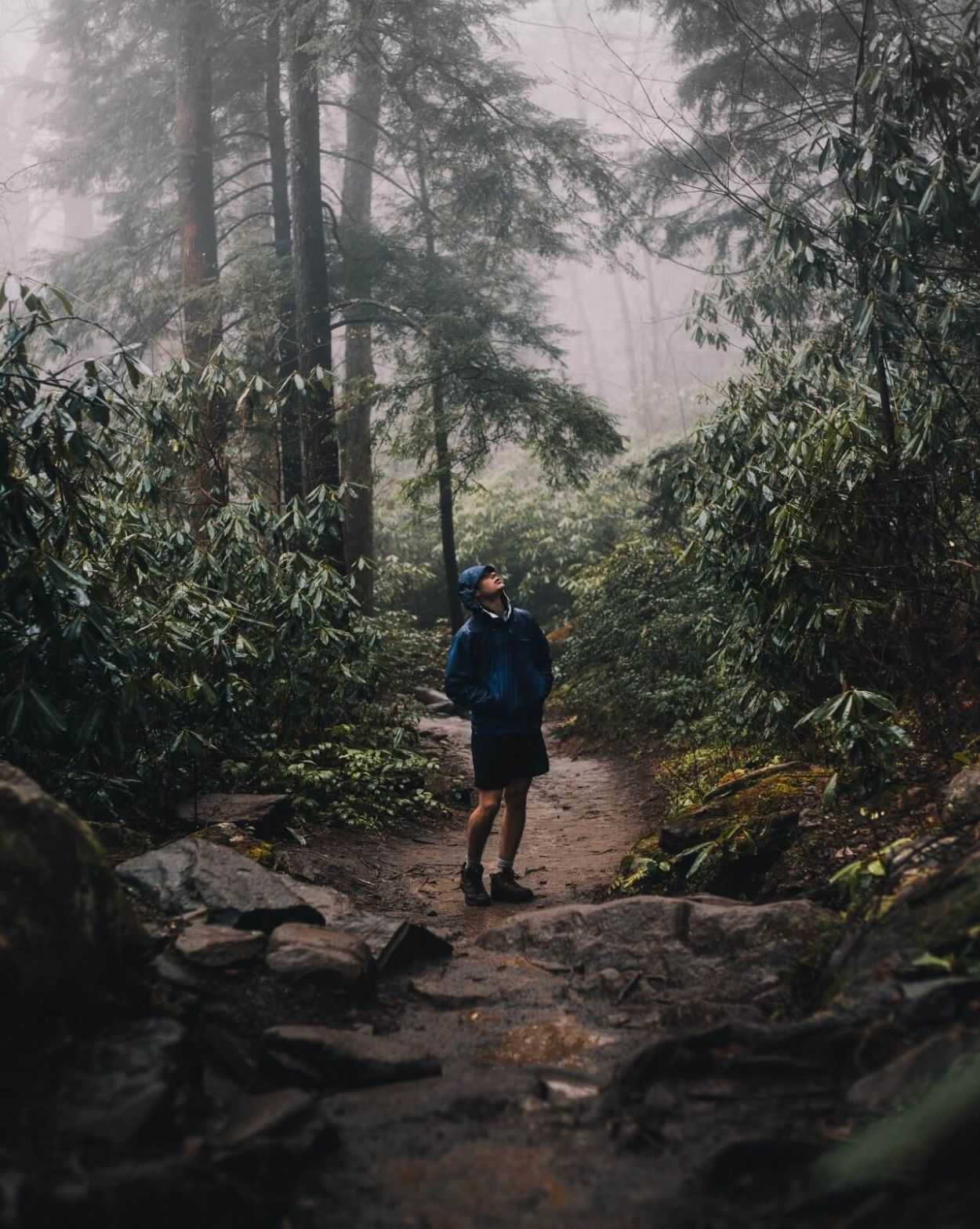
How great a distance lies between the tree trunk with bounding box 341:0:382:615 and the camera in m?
12.4

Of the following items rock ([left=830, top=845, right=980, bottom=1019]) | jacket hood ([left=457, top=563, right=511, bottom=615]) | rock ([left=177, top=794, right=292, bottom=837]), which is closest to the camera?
rock ([left=830, top=845, right=980, bottom=1019])

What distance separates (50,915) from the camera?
99.3 inches

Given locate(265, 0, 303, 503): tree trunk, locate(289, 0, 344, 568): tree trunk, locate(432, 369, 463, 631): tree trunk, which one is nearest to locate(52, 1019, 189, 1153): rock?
locate(265, 0, 303, 503): tree trunk

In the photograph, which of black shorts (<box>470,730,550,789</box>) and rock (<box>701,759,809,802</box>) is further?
rock (<box>701,759,809,802</box>)

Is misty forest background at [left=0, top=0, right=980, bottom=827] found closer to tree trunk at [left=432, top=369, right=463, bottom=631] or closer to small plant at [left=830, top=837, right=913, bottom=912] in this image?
tree trunk at [left=432, top=369, right=463, bottom=631]

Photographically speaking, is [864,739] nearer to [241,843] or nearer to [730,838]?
[730,838]

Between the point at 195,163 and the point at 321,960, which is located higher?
the point at 195,163

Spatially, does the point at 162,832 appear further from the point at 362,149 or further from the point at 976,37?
the point at 362,149

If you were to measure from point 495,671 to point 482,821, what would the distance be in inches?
35.1

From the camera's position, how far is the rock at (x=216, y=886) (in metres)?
3.85

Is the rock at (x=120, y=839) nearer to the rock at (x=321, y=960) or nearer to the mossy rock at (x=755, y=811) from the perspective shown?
the rock at (x=321, y=960)

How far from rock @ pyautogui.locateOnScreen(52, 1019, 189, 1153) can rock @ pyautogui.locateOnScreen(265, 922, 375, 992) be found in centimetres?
94

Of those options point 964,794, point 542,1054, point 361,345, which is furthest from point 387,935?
point 361,345

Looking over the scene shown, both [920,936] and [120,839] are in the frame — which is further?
[120,839]
